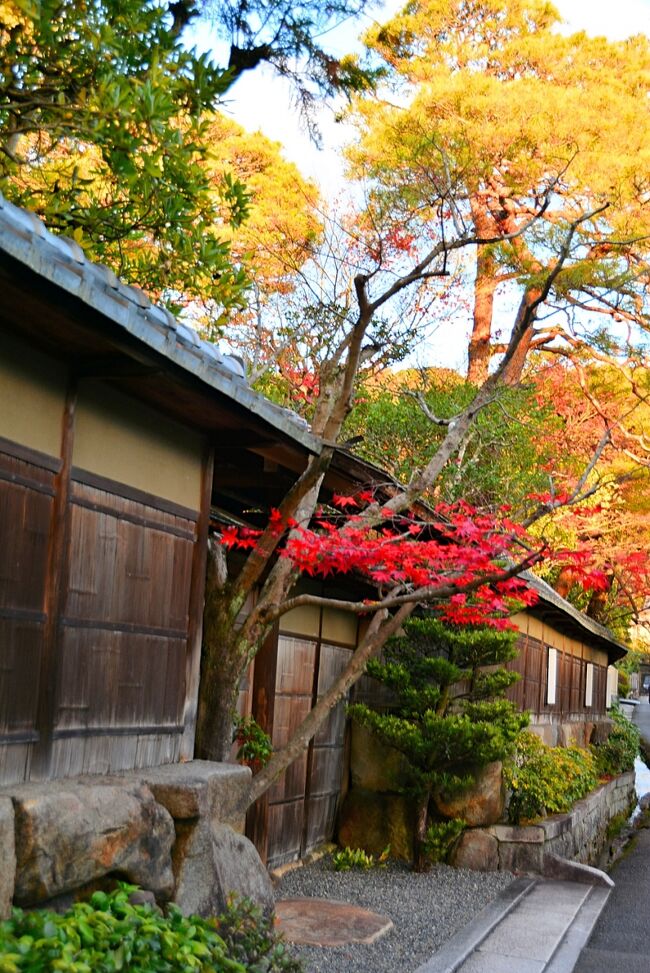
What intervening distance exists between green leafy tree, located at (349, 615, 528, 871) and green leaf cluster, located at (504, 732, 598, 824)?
2.67ft

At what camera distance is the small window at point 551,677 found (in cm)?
2138

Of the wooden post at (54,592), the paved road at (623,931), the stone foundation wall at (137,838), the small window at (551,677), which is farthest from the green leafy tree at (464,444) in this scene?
the wooden post at (54,592)

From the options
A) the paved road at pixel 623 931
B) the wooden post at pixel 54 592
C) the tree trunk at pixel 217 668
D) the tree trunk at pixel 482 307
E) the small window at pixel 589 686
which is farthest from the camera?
the small window at pixel 589 686

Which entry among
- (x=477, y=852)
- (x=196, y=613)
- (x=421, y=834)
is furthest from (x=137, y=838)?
(x=477, y=852)

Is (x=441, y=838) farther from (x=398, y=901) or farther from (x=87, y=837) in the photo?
(x=87, y=837)

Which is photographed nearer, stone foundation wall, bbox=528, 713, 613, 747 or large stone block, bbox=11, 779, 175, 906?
large stone block, bbox=11, 779, 175, 906

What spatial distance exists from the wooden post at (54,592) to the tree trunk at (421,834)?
8.24 meters

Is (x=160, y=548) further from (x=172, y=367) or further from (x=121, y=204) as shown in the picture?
(x=121, y=204)

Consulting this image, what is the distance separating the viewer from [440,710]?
1382 centimetres

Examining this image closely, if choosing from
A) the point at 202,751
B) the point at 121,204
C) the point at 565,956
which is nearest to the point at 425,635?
the point at 565,956

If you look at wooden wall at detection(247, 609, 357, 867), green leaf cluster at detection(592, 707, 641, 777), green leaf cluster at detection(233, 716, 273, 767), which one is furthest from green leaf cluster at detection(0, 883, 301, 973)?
green leaf cluster at detection(592, 707, 641, 777)

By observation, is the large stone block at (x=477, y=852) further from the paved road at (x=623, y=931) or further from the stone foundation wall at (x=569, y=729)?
the stone foundation wall at (x=569, y=729)

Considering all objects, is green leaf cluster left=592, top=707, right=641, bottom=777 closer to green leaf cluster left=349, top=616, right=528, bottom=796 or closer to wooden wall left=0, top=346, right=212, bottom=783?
green leaf cluster left=349, top=616, right=528, bottom=796

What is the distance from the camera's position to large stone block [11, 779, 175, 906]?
5.21 m
